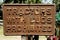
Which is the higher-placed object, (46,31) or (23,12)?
(23,12)

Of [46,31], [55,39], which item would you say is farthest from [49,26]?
[55,39]

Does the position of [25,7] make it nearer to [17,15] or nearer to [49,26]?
[17,15]

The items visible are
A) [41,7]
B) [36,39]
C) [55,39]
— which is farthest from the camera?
[55,39]

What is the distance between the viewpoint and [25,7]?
5.85 meters

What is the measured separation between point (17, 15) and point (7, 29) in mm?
375

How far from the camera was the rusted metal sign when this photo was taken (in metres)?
5.81

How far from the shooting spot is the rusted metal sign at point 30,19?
19.1ft

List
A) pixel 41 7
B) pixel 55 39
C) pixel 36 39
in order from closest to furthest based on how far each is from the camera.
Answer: pixel 41 7 < pixel 36 39 < pixel 55 39

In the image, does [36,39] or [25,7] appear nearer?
[25,7]

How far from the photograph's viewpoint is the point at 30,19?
19.1 feet

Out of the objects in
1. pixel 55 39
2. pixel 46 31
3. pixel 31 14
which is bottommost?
pixel 55 39

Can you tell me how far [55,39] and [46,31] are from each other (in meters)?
1.92

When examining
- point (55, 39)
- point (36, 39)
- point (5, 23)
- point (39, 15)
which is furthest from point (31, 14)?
point (55, 39)

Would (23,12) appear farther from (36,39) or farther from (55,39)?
(55,39)
